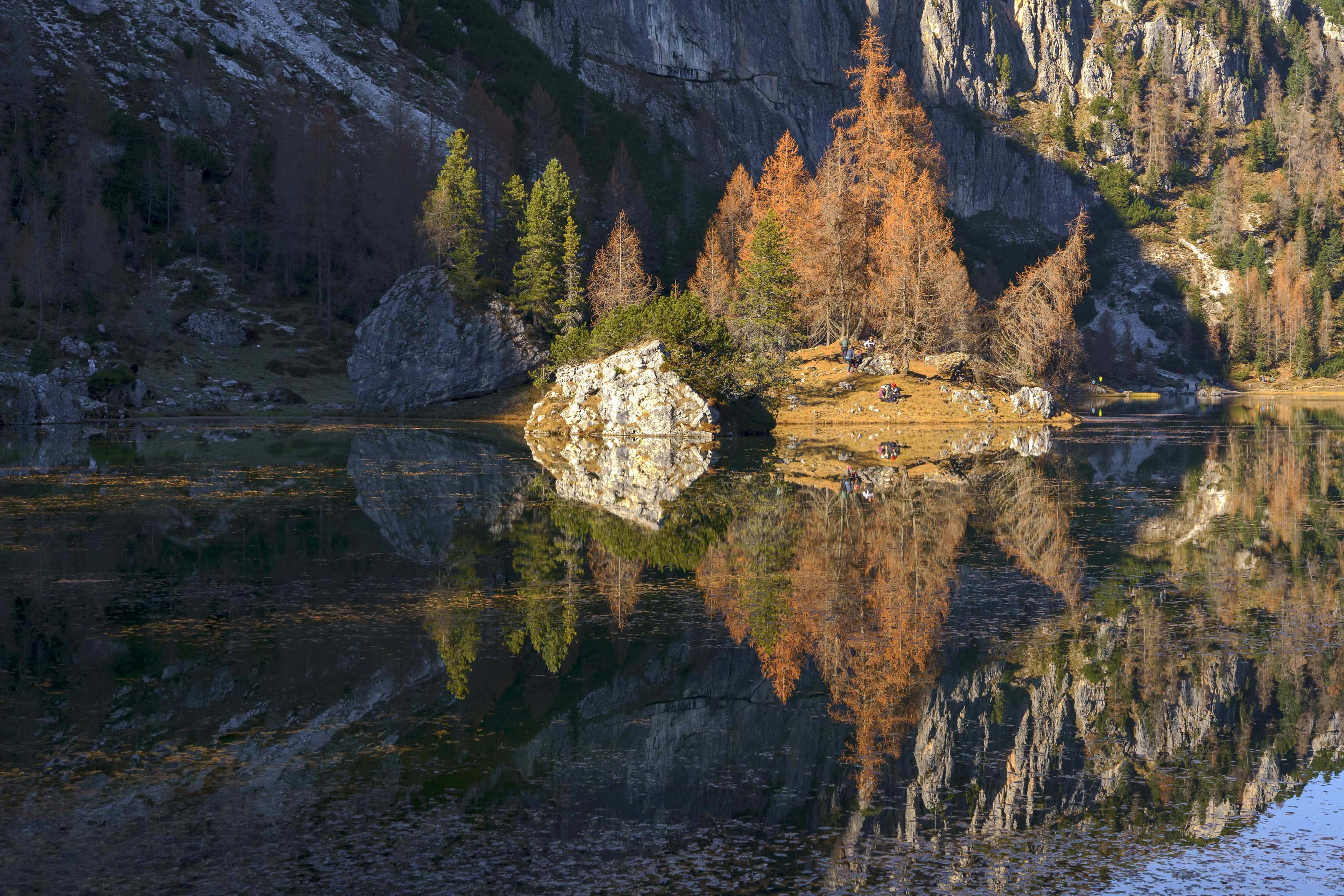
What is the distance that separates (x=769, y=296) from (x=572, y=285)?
2338 centimetres

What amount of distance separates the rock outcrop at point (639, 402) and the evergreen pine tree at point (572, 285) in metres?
20.7

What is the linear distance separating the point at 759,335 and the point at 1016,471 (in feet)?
90.2

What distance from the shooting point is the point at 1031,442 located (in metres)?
46.0

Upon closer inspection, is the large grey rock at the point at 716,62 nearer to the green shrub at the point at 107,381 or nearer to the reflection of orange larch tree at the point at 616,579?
the green shrub at the point at 107,381

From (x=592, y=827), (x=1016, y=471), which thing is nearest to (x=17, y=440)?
(x=1016, y=471)

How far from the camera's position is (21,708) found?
34.9 ft

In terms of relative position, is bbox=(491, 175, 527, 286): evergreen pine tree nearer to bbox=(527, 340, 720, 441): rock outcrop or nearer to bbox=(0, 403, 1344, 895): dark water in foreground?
bbox=(527, 340, 720, 441): rock outcrop

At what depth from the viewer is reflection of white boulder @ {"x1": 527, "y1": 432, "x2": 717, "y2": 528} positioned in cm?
2619

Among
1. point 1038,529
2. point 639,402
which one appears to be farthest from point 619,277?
point 1038,529

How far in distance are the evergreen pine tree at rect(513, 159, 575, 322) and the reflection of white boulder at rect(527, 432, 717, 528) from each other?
90.8ft

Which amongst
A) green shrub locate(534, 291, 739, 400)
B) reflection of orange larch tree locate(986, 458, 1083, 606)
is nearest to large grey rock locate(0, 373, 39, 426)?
green shrub locate(534, 291, 739, 400)

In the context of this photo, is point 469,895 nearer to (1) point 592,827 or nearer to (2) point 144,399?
(1) point 592,827

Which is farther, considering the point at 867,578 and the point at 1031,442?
the point at 1031,442

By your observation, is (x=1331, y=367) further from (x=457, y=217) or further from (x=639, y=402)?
(x=639, y=402)
